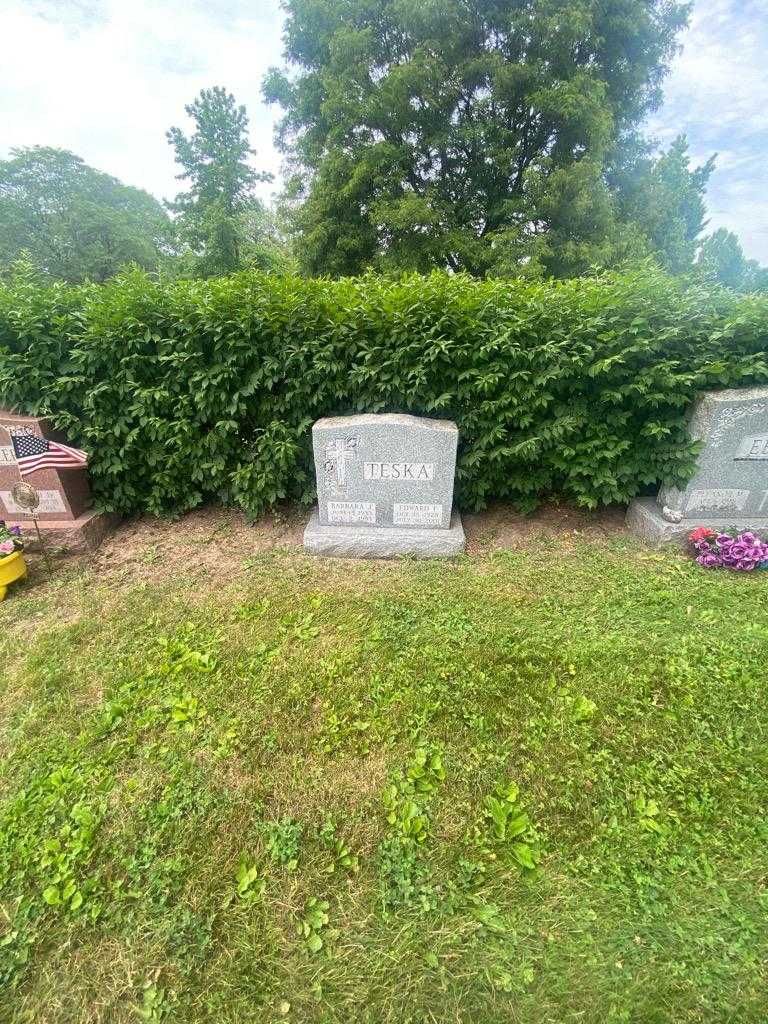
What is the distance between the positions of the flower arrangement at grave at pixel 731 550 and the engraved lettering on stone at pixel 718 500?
0.23m

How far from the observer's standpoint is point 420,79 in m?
10.3

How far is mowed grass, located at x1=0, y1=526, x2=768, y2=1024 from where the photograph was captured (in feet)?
4.75

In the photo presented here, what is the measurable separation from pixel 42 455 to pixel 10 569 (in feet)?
2.87

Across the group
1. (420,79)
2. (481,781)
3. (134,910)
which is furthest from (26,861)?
(420,79)

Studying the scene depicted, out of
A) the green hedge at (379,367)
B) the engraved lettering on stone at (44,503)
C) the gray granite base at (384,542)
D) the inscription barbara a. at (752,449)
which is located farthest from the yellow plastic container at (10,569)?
the inscription barbara a. at (752,449)

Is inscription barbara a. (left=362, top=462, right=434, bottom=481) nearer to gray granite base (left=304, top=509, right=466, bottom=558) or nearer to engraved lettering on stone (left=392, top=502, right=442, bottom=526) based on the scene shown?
engraved lettering on stone (left=392, top=502, right=442, bottom=526)

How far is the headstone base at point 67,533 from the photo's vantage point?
371 cm

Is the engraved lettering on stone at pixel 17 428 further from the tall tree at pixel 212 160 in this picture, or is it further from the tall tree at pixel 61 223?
the tall tree at pixel 61 223

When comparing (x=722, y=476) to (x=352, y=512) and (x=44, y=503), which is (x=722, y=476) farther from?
(x=44, y=503)

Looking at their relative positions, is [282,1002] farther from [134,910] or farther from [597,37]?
[597,37]

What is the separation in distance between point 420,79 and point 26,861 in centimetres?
1457

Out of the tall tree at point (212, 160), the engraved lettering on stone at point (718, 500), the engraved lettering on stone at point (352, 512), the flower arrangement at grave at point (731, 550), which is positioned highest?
the tall tree at point (212, 160)

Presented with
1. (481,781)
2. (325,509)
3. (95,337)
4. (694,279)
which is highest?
(694,279)

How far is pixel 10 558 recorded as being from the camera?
3213mm
